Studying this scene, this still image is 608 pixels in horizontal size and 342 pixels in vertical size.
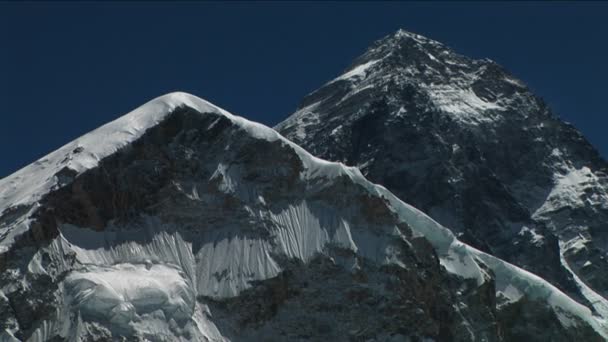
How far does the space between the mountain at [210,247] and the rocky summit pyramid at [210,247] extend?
95 mm

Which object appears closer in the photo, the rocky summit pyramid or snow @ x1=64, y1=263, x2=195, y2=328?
snow @ x1=64, y1=263, x2=195, y2=328

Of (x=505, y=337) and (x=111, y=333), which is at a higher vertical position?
(x=111, y=333)

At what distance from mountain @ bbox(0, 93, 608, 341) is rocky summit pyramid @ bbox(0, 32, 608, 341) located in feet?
0.31

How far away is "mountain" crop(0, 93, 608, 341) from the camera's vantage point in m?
86.9

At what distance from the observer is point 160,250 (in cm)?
9356

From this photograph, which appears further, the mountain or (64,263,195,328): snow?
the mountain

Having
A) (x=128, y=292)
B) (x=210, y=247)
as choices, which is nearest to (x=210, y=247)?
(x=210, y=247)

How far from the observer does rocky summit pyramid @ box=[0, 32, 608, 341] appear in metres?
86.9

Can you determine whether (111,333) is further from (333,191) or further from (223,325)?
(333,191)

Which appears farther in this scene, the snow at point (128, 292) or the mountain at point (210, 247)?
the mountain at point (210, 247)

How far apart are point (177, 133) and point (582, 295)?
106497mm

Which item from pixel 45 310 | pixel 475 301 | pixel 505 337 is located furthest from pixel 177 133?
pixel 505 337

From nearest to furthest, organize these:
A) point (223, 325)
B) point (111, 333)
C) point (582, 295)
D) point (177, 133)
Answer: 1. point (111, 333)
2. point (223, 325)
3. point (177, 133)
4. point (582, 295)

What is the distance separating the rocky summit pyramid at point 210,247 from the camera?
86.9 metres
